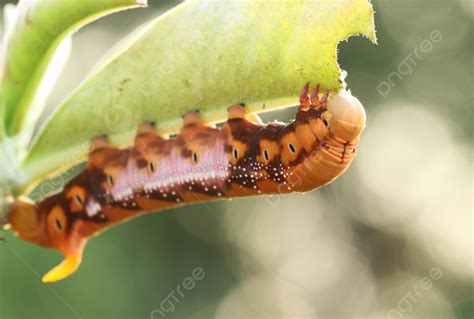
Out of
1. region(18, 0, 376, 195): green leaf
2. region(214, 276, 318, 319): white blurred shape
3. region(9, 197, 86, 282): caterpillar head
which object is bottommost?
region(214, 276, 318, 319): white blurred shape

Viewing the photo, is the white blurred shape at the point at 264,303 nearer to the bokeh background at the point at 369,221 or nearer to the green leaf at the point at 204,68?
the bokeh background at the point at 369,221

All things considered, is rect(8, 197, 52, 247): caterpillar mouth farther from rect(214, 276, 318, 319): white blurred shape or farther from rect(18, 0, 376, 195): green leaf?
rect(214, 276, 318, 319): white blurred shape

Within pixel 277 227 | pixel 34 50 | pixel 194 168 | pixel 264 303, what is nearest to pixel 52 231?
pixel 194 168

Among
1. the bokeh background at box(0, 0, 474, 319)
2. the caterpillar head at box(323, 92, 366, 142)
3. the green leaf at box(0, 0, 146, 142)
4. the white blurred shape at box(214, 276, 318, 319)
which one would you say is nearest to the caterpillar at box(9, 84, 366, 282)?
the caterpillar head at box(323, 92, 366, 142)

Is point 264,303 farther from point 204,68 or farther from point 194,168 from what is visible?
point 204,68

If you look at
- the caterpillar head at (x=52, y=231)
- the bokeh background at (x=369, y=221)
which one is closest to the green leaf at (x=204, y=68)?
the caterpillar head at (x=52, y=231)

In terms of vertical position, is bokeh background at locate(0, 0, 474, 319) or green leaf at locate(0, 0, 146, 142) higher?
green leaf at locate(0, 0, 146, 142)
